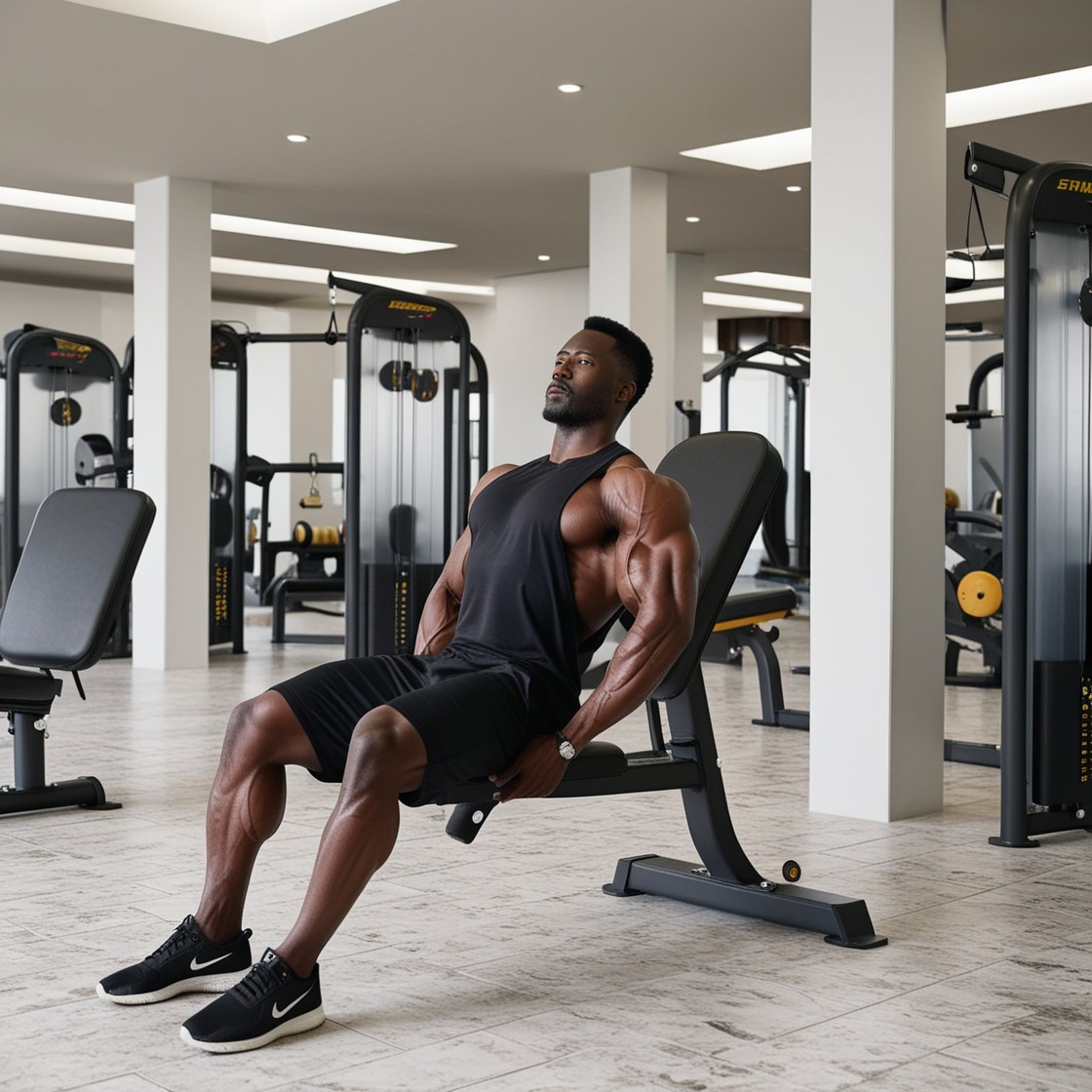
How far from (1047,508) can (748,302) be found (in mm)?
9134

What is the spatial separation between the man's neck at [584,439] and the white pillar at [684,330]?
6.74 meters

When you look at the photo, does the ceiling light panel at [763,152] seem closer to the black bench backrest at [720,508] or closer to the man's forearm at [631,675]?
the black bench backrest at [720,508]

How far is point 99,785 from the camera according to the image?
12.9 ft

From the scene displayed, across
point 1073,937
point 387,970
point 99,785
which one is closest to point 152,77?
point 99,785

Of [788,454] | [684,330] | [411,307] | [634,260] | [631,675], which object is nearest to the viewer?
[631,675]

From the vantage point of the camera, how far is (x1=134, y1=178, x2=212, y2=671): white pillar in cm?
737

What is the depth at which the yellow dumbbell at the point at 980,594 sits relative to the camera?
220 inches

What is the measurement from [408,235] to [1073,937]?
24.1 feet

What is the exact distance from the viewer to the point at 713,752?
2840 mm

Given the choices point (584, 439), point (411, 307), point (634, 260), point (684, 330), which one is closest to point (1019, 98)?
point (634, 260)

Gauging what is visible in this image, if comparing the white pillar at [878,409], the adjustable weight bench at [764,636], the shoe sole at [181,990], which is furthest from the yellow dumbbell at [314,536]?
the shoe sole at [181,990]

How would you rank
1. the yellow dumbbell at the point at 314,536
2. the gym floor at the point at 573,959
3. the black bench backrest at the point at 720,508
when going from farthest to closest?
the yellow dumbbell at the point at 314,536 → the black bench backrest at the point at 720,508 → the gym floor at the point at 573,959

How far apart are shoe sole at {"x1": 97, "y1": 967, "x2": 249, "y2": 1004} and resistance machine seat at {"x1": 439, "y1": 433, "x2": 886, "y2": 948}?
675 millimetres

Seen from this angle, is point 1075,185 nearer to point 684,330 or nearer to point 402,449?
point 402,449
